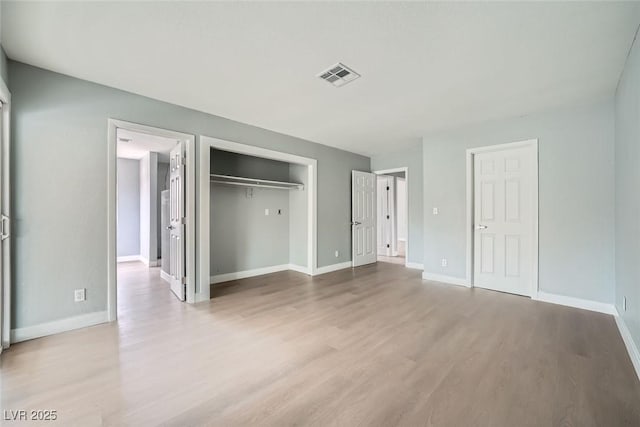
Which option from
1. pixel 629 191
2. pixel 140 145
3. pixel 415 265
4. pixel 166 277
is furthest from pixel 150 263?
pixel 629 191

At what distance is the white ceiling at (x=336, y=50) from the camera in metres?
1.89

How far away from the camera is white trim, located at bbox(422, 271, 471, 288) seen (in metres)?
4.47

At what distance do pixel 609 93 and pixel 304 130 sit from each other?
3842 millimetres

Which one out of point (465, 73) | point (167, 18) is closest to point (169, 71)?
point (167, 18)

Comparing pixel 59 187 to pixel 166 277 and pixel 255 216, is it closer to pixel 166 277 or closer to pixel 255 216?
pixel 166 277

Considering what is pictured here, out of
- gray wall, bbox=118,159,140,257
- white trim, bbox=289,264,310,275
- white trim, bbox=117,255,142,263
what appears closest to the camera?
white trim, bbox=289,264,310,275

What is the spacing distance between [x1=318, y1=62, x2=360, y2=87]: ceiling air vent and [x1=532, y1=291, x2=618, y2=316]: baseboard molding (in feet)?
12.3

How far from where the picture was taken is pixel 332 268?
5691mm

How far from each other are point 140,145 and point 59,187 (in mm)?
3402

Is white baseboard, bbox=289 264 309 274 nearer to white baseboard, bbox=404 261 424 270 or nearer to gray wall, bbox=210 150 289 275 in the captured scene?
gray wall, bbox=210 150 289 275

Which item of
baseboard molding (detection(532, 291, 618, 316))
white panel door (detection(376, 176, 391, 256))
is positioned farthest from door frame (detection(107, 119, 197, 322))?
white panel door (detection(376, 176, 391, 256))

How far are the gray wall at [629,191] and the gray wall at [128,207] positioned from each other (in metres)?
8.78

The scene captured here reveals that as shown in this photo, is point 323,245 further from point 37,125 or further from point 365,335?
point 37,125

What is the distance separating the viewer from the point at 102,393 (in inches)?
71.7
